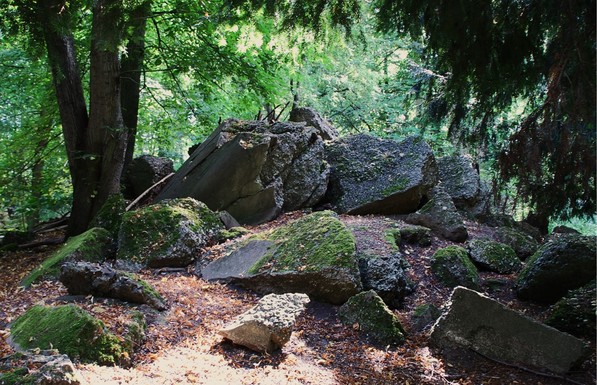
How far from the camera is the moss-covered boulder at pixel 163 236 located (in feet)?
21.3

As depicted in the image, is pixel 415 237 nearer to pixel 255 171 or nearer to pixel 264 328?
pixel 255 171

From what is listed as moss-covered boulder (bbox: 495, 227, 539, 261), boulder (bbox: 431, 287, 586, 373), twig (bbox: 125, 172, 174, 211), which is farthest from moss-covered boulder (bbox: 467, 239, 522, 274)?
twig (bbox: 125, 172, 174, 211)

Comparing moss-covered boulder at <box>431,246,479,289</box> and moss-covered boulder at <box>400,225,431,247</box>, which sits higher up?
moss-covered boulder at <box>400,225,431,247</box>

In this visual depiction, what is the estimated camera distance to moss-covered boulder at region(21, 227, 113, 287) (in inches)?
233

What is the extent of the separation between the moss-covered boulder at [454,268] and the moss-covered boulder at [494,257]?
302 mm

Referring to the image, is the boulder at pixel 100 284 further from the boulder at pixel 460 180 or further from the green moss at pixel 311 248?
the boulder at pixel 460 180

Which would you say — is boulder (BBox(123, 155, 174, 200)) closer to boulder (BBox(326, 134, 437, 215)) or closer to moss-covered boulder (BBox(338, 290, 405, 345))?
boulder (BBox(326, 134, 437, 215))

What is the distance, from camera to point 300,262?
5.73 metres

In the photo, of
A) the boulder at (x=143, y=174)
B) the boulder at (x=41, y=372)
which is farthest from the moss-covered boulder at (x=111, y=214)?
the boulder at (x=41, y=372)

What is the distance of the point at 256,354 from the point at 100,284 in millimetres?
1806

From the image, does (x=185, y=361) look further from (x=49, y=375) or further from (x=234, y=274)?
(x=234, y=274)

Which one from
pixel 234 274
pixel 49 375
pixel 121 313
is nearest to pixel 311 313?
pixel 234 274

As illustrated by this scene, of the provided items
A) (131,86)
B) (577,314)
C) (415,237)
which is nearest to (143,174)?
(131,86)

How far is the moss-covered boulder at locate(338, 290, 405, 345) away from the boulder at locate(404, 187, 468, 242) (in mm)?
2945
